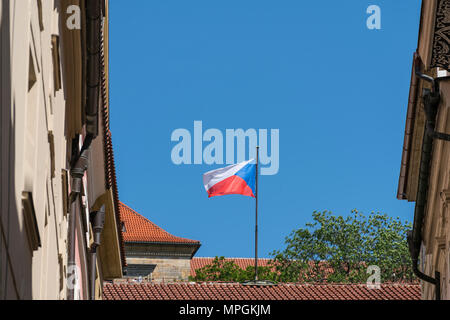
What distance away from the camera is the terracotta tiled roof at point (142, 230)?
174ft

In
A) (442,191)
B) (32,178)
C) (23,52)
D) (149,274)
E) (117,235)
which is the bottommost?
(149,274)

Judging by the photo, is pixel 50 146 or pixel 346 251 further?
pixel 346 251

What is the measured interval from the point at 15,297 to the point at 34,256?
1.96 meters

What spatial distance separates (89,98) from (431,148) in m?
4.18

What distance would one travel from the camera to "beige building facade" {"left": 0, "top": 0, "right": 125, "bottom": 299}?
20.2 ft

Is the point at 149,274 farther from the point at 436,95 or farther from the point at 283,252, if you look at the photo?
the point at 436,95

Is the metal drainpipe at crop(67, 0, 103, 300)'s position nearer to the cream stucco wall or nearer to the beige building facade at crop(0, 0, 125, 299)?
the beige building facade at crop(0, 0, 125, 299)

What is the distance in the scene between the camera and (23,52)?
661cm

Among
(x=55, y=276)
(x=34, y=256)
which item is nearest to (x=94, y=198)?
(x=55, y=276)

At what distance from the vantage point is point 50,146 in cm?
977

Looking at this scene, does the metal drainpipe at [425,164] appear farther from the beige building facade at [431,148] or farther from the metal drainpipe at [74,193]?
the metal drainpipe at [74,193]

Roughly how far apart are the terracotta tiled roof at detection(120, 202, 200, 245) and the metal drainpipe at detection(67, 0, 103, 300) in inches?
1532

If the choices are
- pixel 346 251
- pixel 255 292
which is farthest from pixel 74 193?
pixel 346 251

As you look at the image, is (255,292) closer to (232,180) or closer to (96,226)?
(232,180)
